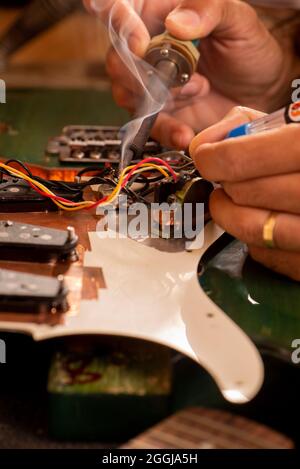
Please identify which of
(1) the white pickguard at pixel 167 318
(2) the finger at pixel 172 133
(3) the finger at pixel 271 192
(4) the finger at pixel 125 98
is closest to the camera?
(1) the white pickguard at pixel 167 318

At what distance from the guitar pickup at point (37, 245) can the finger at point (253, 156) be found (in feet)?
0.65

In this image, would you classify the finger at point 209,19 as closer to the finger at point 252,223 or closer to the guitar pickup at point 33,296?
the finger at point 252,223

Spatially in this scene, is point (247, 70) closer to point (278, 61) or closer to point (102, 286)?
point (278, 61)

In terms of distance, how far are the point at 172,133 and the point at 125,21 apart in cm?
23

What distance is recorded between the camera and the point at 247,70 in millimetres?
1489

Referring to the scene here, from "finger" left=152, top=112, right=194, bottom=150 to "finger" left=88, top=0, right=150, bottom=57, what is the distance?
164mm

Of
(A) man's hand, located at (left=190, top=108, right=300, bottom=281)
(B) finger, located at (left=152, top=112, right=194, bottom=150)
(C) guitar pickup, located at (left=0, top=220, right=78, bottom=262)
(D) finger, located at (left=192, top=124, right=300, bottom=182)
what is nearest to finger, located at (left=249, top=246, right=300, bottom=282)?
(A) man's hand, located at (left=190, top=108, right=300, bottom=281)

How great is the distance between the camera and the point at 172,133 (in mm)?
1326

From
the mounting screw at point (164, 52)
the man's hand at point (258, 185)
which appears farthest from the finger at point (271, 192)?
the mounting screw at point (164, 52)

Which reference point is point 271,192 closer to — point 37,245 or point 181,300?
point 181,300

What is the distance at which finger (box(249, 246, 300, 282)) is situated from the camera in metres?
0.87

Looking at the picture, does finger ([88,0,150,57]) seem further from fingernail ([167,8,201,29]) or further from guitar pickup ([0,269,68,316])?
guitar pickup ([0,269,68,316])

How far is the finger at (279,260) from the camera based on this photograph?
873 millimetres

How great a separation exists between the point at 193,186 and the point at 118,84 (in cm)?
64
